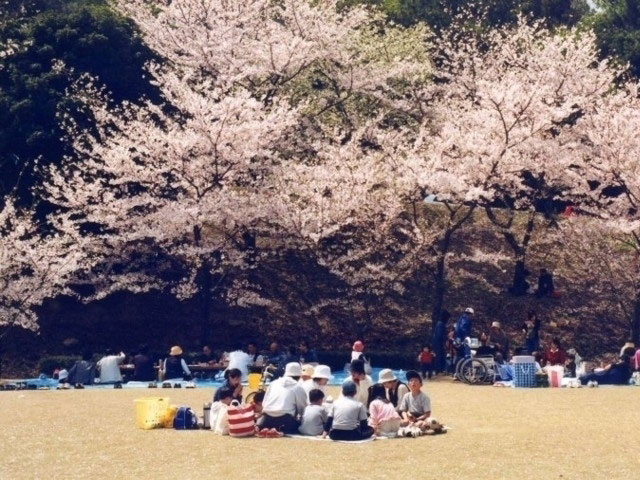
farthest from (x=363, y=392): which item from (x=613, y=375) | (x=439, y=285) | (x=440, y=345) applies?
(x=439, y=285)

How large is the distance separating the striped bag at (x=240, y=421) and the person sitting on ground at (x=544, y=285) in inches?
923

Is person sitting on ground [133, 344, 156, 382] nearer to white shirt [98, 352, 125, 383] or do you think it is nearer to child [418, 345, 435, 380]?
white shirt [98, 352, 125, 383]

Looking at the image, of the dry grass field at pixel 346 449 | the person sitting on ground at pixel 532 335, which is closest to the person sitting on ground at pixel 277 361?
the dry grass field at pixel 346 449

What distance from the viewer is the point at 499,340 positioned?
36.0 meters

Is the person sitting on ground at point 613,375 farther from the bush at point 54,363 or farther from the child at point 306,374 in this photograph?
the bush at point 54,363

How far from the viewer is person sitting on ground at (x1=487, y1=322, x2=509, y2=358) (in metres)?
31.6

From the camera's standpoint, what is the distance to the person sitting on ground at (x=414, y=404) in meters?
17.6

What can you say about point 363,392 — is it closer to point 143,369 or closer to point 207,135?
point 143,369

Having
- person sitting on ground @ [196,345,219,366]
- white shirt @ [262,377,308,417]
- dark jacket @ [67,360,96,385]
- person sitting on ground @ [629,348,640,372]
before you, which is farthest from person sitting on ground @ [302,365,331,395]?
person sitting on ground @ [196,345,219,366]

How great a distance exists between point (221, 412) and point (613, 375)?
12.8 metres

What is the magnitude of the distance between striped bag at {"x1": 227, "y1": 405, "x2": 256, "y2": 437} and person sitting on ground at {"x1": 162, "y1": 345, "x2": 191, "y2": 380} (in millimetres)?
11093

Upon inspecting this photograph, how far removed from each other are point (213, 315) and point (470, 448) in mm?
23208

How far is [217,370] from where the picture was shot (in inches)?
1197

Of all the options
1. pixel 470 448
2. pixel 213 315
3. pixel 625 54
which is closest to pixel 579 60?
pixel 625 54
